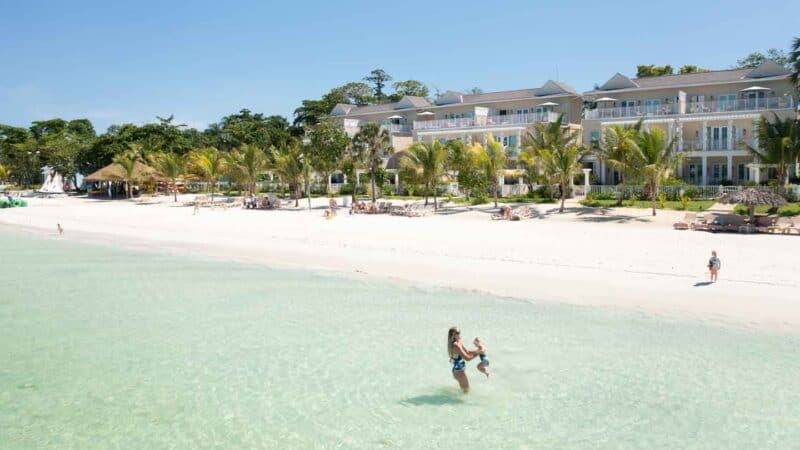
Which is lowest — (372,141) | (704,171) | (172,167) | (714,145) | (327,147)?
(704,171)

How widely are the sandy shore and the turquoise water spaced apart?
1.46m

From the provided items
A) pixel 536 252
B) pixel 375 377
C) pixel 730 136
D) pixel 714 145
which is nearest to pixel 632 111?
pixel 714 145

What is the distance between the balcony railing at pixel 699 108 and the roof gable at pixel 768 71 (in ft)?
5.57

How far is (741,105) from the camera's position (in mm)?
35312

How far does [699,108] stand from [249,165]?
28280 millimetres

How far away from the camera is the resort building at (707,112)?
35.2 meters

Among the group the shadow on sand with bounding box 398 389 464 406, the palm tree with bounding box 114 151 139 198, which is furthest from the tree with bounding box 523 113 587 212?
the palm tree with bounding box 114 151 139 198

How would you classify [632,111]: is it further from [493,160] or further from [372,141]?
[372,141]

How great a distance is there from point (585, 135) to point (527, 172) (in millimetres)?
8129

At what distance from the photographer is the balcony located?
140 feet

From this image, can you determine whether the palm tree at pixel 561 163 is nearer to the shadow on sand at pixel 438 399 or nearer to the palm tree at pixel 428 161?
the palm tree at pixel 428 161

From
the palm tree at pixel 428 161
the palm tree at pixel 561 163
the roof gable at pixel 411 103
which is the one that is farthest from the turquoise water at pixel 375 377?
the roof gable at pixel 411 103

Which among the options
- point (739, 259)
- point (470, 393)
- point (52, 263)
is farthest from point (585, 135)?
point (470, 393)

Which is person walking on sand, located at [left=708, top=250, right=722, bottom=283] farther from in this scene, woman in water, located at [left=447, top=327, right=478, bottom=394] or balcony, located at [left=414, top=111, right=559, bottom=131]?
balcony, located at [left=414, top=111, right=559, bottom=131]
